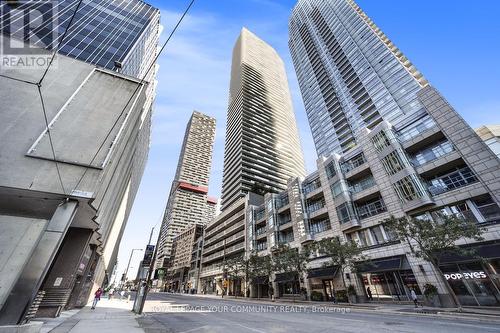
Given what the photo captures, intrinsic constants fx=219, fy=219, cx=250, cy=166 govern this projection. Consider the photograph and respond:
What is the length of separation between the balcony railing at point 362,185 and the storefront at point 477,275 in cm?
1129

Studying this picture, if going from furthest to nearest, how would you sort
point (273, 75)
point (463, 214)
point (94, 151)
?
point (273, 75) → point (463, 214) → point (94, 151)

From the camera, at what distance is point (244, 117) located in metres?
98.8

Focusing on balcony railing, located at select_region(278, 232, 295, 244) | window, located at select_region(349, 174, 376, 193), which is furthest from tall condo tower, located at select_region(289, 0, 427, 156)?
balcony railing, located at select_region(278, 232, 295, 244)

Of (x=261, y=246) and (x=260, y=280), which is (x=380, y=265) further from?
(x=261, y=246)

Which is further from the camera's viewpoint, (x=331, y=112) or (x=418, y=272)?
(x=331, y=112)

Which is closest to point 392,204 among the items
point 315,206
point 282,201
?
point 315,206

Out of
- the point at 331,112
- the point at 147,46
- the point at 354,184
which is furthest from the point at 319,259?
the point at 331,112

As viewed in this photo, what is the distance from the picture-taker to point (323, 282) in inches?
1242

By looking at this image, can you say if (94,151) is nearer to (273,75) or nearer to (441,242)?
(441,242)

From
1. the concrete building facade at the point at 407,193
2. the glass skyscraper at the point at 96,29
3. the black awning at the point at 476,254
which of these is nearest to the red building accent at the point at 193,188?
the glass skyscraper at the point at 96,29

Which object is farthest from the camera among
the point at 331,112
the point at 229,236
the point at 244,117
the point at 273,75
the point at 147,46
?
the point at 273,75

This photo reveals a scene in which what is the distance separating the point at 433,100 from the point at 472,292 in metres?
19.3

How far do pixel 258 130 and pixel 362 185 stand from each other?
235 ft

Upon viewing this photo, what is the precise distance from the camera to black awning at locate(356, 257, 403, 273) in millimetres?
23391
